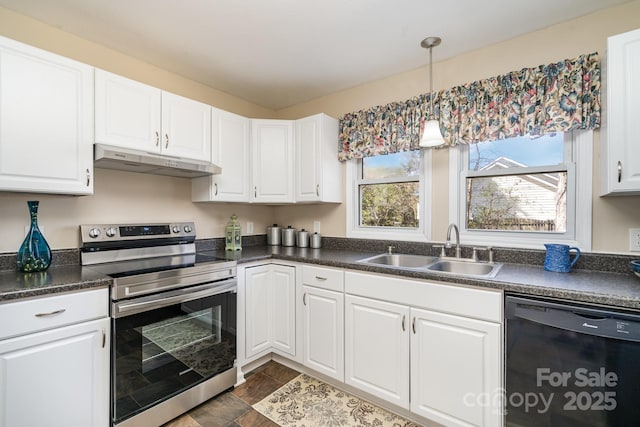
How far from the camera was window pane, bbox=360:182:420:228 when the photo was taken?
8.13 feet

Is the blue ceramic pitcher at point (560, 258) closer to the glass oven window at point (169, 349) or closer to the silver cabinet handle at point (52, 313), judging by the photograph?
the glass oven window at point (169, 349)

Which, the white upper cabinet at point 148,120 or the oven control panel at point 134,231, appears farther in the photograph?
the oven control panel at point 134,231

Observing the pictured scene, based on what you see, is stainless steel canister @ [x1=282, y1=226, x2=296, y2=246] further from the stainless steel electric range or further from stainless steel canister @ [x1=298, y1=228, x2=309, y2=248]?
the stainless steel electric range

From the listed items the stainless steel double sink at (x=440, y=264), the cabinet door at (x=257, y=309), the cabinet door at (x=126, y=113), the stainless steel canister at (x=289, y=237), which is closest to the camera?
the cabinet door at (x=126, y=113)

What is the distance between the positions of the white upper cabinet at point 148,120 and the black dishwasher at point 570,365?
2.33 metres

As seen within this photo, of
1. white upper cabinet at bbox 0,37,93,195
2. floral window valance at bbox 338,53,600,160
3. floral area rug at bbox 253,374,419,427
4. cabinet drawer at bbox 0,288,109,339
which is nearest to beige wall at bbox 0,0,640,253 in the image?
floral window valance at bbox 338,53,600,160

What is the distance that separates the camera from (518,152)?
2.01 metres

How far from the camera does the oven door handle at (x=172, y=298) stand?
1550mm

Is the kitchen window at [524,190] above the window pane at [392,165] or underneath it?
underneath

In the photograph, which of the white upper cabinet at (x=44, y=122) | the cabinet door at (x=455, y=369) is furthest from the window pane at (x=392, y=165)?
the white upper cabinet at (x=44, y=122)

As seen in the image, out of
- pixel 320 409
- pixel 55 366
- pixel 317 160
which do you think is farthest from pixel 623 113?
pixel 55 366

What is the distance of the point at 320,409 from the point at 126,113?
232cm

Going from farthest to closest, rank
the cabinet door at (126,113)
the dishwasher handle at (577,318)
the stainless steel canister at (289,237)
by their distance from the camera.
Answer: the stainless steel canister at (289,237), the cabinet door at (126,113), the dishwasher handle at (577,318)

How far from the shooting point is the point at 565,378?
128 centimetres
